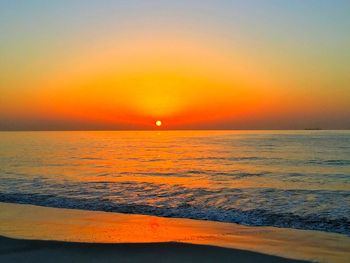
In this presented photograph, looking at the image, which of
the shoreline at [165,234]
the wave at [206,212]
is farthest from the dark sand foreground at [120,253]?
the wave at [206,212]

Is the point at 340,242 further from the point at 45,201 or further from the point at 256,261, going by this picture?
the point at 45,201

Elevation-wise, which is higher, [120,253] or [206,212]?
[120,253]

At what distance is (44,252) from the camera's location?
8.80 metres

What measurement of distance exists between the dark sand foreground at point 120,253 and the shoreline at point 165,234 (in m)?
0.07

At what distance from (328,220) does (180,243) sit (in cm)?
631

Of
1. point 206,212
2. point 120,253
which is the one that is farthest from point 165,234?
point 206,212

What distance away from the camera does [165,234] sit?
10969 mm

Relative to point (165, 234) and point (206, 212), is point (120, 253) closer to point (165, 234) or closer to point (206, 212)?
point (165, 234)

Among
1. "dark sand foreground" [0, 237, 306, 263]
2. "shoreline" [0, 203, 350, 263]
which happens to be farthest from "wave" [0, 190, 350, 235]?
"dark sand foreground" [0, 237, 306, 263]

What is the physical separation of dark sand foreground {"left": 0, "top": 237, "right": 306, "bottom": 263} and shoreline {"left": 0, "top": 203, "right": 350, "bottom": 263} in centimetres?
7

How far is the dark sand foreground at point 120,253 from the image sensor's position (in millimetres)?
8336

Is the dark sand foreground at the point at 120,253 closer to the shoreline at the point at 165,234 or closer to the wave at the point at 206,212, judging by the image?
the shoreline at the point at 165,234

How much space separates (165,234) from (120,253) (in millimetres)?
2451

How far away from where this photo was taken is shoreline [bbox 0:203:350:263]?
30.2ft
